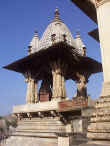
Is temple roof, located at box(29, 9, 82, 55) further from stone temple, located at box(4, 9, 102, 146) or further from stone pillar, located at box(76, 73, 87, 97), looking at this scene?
stone pillar, located at box(76, 73, 87, 97)

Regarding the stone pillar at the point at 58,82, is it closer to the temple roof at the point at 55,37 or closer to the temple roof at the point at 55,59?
the temple roof at the point at 55,59

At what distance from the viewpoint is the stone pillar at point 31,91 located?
57.5 feet

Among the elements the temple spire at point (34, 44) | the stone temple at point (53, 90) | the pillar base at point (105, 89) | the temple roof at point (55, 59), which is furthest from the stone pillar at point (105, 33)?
the temple spire at point (34, 44)

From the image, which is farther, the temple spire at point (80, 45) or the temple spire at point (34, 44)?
the temple spire at point (34, 44)

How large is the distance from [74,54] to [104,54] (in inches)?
415

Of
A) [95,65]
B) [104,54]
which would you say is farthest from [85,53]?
[104,54]

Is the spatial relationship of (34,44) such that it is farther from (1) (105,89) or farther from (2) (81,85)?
(1) (105,89)

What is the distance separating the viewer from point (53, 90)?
15.4 metres

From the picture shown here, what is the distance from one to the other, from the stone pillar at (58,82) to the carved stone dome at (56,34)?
2757 mm

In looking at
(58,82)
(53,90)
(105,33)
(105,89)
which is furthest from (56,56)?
(105,89)

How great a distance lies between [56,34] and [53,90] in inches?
236

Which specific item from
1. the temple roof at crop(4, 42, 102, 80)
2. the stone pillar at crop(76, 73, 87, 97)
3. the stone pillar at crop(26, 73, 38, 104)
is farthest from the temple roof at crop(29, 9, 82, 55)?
the stone pillar at crop(26, 73, 38, 104)

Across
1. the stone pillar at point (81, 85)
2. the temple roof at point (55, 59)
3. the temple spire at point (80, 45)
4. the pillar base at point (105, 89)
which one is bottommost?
the pillar base at point (105, 89)

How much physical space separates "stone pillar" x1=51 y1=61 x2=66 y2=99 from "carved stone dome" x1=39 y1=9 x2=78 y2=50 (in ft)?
9.05
